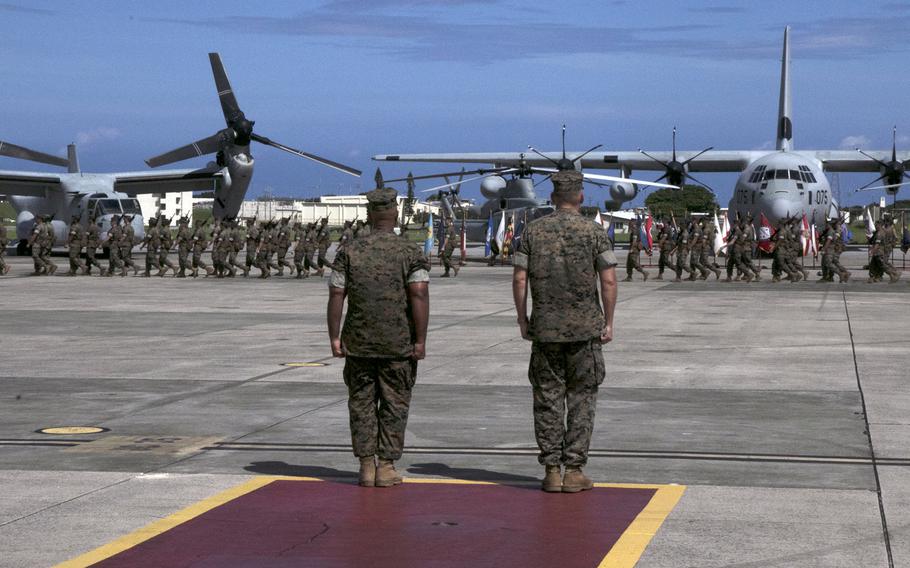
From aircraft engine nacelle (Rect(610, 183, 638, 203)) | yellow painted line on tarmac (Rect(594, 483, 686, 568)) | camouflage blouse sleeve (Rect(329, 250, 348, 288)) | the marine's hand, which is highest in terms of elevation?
aircraft engine nacelle (Rect(610, 183, 638, 203))

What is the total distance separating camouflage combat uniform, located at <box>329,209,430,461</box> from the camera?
23.9 ft

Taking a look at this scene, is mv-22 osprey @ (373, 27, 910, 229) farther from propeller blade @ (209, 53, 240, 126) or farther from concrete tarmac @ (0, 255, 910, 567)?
concrete tarmac @ (0, 255, 910, 567)

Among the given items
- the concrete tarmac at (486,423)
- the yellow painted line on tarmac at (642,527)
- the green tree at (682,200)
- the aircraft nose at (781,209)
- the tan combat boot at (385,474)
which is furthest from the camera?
the green tree at (682,200)

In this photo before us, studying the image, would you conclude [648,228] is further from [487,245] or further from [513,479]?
[513,479]

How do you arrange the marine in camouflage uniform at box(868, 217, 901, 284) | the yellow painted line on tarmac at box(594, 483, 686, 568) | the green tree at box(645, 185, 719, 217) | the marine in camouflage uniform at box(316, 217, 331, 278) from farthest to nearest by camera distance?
1. the green tree at box(645, 185, 719, 217)
2. the marine in camouflage uniform at box(316, 217, 331, 278)
3. the marine in camouflage uniform at box(868, 217, 901, 284)
4. the yellow painted line on tarmac at box(594, 483, 686, 568)

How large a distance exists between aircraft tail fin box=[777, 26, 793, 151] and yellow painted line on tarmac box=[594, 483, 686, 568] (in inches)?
1766

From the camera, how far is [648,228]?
49125mm

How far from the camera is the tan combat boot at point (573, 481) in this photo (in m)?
7.12

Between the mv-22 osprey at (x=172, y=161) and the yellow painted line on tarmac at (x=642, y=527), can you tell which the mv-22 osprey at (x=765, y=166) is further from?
the yellow painted line on tarmac at (x=642, y=527)

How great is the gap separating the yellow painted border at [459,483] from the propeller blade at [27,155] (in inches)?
1624

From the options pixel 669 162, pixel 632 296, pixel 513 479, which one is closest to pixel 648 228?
pixel 669 162

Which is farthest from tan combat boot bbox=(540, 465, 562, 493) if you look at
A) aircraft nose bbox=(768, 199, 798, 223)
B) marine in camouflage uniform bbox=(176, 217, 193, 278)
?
aircraft nose bbox=(768, 199, 798, 223)

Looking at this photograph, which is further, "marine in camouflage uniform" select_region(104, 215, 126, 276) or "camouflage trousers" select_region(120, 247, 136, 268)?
"camouflage trousers" select_region(120, 247, 136, 268)

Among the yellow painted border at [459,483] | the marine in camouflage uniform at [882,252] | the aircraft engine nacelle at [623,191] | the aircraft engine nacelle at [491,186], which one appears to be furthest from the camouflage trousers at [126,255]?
the yellow painted border at [459,483]
